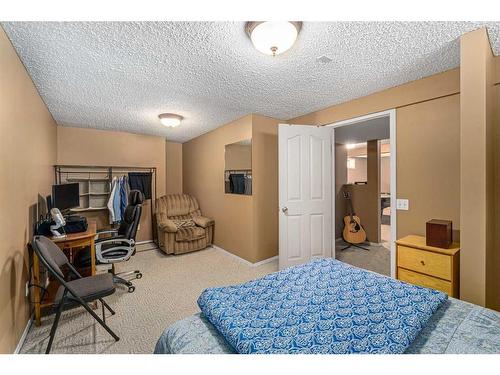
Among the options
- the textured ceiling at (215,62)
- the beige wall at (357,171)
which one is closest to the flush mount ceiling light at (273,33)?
the textured ceiling at (215,62)

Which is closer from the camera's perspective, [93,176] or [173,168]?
[93,176]

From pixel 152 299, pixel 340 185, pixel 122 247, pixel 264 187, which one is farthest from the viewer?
pixel 340 185

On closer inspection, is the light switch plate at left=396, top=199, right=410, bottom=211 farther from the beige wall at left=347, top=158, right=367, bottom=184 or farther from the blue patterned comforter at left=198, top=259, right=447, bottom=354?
the beige wall at left=347, top=158, right=367, bottom=184

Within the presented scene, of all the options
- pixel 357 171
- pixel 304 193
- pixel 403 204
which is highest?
pixel 357 171

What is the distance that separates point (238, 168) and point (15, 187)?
2703 millimetres

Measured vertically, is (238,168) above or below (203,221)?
above

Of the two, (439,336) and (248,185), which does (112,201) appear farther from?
(439,336)

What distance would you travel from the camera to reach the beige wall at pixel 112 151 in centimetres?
432

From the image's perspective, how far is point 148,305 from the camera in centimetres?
249

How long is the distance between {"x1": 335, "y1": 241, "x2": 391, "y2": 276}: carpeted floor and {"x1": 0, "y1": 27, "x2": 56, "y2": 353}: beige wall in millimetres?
3961

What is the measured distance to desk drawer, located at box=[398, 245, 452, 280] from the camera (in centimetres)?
196

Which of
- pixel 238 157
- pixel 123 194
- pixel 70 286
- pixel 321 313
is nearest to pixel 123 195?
pixel 123 194

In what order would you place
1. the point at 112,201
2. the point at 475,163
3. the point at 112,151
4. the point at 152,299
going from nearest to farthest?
the point at 475,163 < the point at 152,299 < the point at 112,201 < the point at 112,151

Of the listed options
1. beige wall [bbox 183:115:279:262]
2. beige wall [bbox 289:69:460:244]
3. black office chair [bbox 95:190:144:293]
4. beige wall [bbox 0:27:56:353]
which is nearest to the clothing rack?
beige wall [bbox 183:115:279:262]
